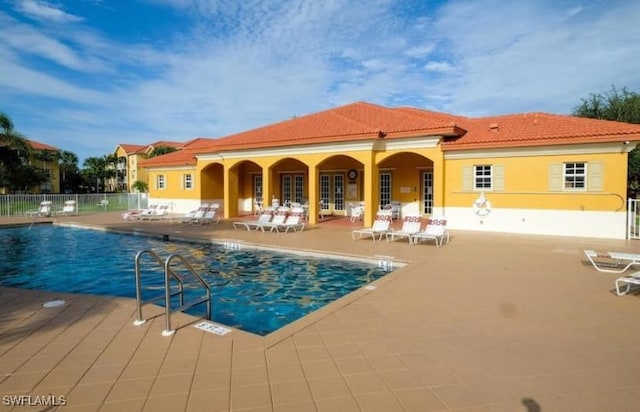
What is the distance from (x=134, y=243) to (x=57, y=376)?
462 inches

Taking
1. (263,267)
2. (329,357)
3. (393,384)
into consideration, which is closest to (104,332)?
(329,357)

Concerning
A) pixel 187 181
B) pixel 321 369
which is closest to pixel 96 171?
pixel 187 181

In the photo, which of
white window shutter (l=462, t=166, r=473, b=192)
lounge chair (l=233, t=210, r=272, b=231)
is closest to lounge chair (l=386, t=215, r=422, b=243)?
white window shutter (l=462, t=166, r=473, b=192)

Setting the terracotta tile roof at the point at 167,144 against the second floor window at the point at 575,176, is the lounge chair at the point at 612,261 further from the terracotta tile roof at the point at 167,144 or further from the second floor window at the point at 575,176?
the terracotta tile roof at the point at 167,144

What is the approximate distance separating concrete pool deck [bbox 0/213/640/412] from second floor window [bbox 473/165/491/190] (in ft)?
30.9

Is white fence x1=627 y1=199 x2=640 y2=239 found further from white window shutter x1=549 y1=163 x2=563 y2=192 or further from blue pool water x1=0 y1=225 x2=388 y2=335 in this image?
blue pool water x1=0 y1=225 x2=388 y2=335

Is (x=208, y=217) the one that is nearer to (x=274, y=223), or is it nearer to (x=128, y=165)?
(x=274, y=223)

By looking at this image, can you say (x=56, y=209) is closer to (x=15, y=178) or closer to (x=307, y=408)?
(x=15, y=178)

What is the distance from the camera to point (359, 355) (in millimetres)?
4359

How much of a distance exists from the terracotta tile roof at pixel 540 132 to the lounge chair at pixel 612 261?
6.07 meters

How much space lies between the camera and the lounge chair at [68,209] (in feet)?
81.1

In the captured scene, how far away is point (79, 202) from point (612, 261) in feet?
102

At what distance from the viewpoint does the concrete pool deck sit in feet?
11.3

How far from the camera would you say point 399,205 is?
20734 mm
